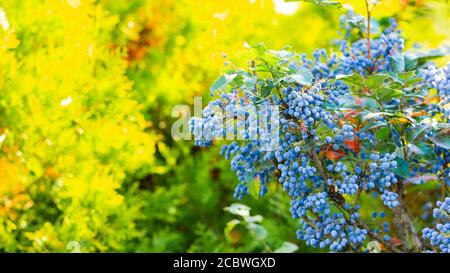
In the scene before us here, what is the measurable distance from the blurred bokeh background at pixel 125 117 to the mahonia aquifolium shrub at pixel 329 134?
1.04 feet

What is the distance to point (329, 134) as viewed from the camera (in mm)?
1348

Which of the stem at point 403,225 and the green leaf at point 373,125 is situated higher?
the green leaf at point 373,125

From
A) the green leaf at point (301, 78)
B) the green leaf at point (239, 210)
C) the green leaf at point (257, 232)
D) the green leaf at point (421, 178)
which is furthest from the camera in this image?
the green leaf at point (257, 232)

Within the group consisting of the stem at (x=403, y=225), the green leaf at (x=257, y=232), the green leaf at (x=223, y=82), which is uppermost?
the green leaf at (x=223, y=82)

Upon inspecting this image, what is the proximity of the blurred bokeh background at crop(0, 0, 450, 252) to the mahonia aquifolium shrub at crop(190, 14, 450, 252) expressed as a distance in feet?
A: 1.04

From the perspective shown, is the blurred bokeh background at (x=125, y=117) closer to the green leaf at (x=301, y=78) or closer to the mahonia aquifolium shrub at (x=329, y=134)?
the mahonia aquifolium shrub at (x=329, y=134)

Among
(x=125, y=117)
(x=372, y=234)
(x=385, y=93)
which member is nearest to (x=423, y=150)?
(x=385, y=93)

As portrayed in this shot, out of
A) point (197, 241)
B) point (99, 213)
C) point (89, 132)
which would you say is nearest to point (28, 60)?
point (89, 132)

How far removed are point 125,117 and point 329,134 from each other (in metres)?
1.03

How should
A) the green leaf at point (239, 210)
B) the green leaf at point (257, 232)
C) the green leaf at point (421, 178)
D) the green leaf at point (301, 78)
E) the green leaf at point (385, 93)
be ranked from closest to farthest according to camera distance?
1. the green leaf at point (301, 78)
2. the green leaf at point (385, 93)
3. the green leaf at point (421, 178)
4. the green leaf at point (239, 210)
5. the green leaf at point (257, 232)

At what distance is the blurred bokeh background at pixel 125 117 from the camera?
192cm

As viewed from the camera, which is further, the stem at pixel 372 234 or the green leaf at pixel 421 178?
the green leaf at pixel 421 178

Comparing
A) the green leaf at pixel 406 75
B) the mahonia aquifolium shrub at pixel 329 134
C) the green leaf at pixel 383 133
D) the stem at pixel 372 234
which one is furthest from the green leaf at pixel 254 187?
the green leaf at pixel 406 75

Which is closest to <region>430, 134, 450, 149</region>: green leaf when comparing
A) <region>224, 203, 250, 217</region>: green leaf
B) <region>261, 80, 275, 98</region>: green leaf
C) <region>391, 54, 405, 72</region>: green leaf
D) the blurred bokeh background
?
<region>391, 54, 405, 72</region>: green leaf
